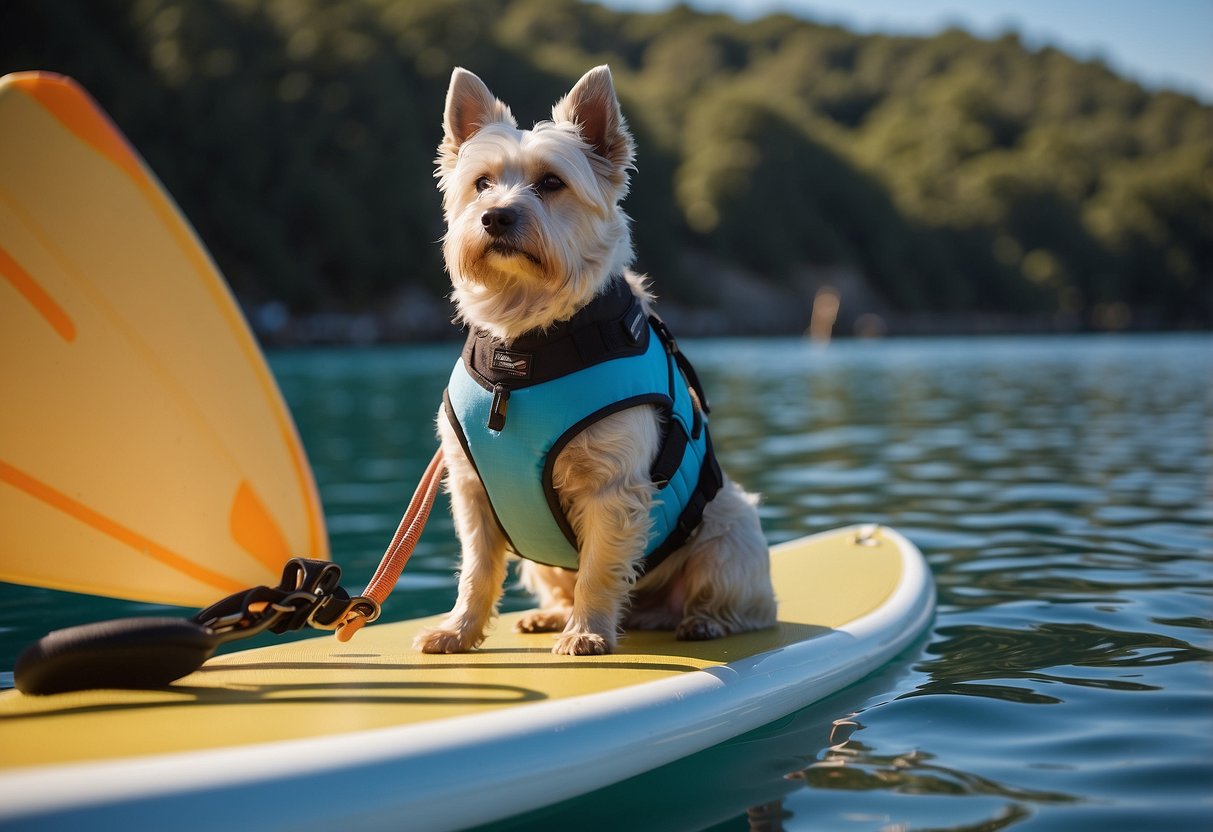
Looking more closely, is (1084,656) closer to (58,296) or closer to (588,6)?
(58,296)

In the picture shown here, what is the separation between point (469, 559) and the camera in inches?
149

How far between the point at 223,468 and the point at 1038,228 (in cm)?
12170

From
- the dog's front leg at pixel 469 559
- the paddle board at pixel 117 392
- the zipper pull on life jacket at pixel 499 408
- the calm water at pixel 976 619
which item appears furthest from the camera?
the paddle board at pixel 117 392

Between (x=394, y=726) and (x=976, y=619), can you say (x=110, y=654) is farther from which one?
(x=976, y=619)

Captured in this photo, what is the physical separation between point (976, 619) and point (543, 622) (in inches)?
87.0

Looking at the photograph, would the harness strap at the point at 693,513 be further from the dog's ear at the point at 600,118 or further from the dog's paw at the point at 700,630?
the dog's ear at the point at 600,118

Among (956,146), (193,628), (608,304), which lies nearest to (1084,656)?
(608,304)

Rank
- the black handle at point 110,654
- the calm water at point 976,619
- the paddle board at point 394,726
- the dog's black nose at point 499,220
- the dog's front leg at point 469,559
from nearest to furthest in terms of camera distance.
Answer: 1. the paddle board at point 394,726
2. the black handle at point 110,654
3. the calm water at point 976,619
4. the dog's black nose at point 499,220
5. the dog's front leg at point 469,559

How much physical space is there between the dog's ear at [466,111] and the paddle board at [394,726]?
1.80 meters

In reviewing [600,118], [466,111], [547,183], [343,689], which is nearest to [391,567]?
[343,689]

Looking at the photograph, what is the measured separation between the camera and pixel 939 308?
10444 cm

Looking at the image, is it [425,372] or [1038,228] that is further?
[1038,228]

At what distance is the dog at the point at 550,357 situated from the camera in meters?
3.50

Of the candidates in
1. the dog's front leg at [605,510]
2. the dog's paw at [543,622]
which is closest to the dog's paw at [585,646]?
the dog's front leg at [605,510]
